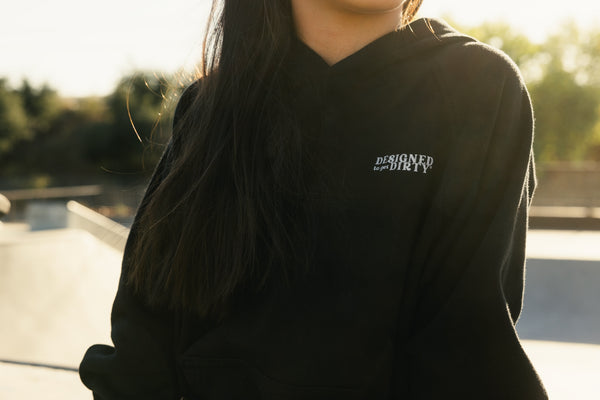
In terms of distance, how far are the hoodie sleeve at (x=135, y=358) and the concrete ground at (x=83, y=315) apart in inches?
68.7

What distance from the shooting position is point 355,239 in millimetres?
1101

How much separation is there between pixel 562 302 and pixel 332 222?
515cm

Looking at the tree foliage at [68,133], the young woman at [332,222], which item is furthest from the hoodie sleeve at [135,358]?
the tree foliage at [68,133]

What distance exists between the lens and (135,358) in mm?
1280

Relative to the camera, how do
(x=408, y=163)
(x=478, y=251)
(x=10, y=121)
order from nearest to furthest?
(x=478, y=251) < (x=408, y=163) < (x=10, y=121)

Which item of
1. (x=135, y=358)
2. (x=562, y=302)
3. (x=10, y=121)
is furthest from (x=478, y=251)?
(x=10, y=121)

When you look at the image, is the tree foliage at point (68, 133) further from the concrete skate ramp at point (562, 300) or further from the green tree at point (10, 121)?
the concrete skate ramp at point (562, 300)

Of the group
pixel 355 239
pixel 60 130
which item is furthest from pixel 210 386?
pixel 60 130

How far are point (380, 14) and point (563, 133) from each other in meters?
32.1

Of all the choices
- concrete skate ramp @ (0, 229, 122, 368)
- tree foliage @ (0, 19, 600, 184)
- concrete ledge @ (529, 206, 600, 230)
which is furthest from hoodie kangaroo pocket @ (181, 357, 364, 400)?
tree foliage @ (0, 19, 600, 184)

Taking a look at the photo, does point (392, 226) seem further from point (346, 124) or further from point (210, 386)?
point (210, 386)

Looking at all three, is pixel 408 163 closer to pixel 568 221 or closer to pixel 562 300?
pixel 562 300

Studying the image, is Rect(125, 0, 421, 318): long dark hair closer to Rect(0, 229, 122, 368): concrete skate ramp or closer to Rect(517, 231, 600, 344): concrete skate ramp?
Rect(0, 229, 122, 368): concrete skate ramp

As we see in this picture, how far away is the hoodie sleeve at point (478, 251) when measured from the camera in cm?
98
